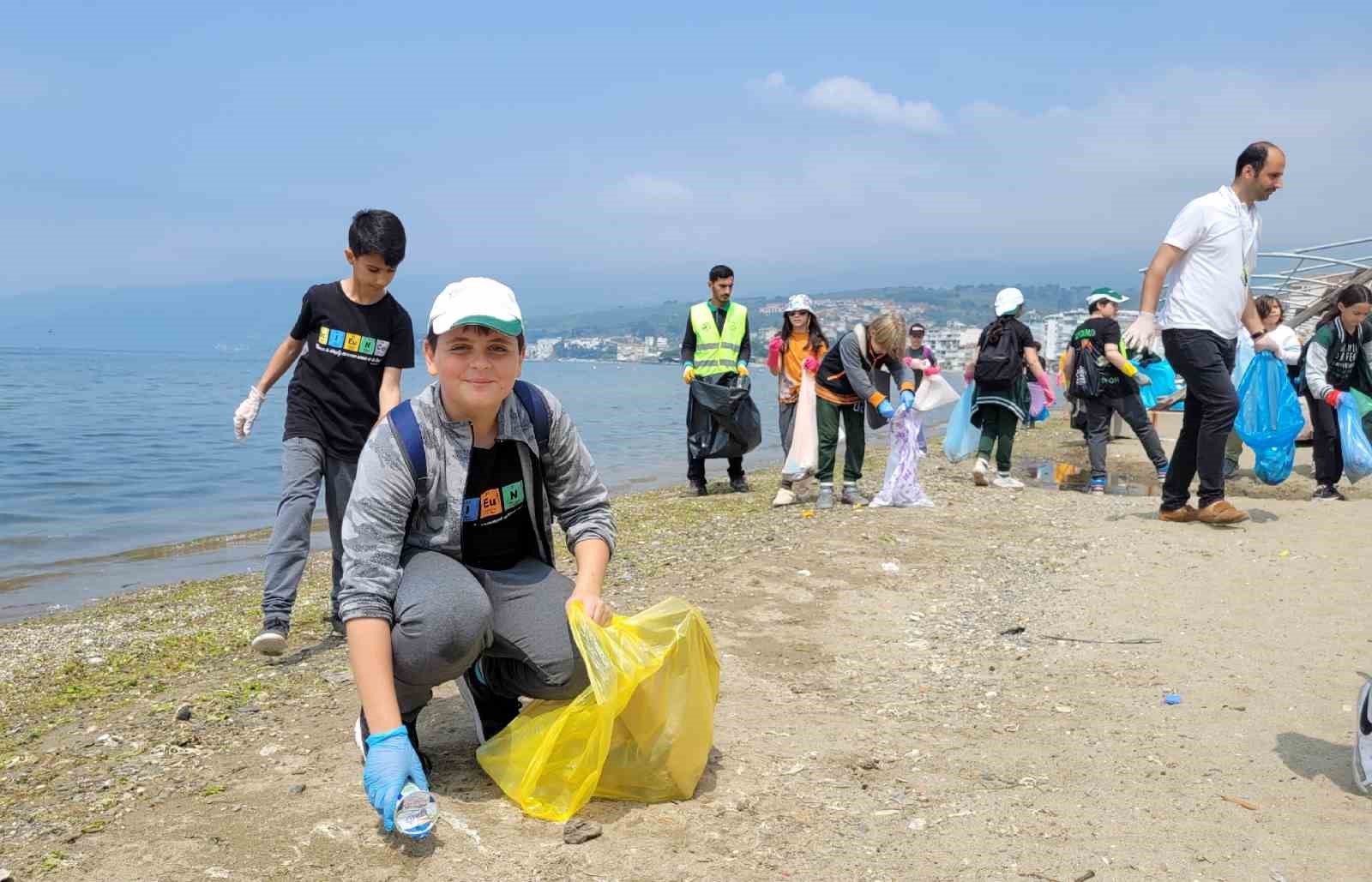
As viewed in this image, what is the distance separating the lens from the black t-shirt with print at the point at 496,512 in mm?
2879

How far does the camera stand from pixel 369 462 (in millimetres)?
2725

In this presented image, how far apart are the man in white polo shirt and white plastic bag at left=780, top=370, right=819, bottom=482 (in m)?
3.17

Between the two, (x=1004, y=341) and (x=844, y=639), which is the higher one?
(x=1004, y=341)

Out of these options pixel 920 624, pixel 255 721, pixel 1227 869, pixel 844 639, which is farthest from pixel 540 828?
pixel 920 624

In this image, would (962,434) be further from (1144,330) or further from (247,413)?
(247,413)

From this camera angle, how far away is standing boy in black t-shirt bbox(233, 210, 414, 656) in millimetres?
4402

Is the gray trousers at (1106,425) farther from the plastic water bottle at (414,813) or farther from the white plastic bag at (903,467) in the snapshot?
→ the plastic water bottle at (414,813)

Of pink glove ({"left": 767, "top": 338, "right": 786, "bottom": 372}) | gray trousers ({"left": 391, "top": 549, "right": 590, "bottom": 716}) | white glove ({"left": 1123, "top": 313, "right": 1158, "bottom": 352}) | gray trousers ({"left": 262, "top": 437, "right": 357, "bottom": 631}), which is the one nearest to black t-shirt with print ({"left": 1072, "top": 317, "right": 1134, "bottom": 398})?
pink glove ({"left": 767, "top": 338, "right": 786, "bottom": 372})

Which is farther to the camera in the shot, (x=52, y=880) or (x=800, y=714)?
(x=800, y=714)

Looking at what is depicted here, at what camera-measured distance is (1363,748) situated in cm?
271

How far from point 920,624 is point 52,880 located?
3.46 metres

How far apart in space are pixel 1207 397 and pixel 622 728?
4.71m

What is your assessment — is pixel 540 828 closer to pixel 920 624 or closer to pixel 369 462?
pixel 369 462

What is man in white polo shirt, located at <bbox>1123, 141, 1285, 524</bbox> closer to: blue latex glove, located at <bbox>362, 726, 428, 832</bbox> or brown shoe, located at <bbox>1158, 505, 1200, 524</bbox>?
brown shoe, located at <bbox>1158, 505, 1200, 524</bbox>
